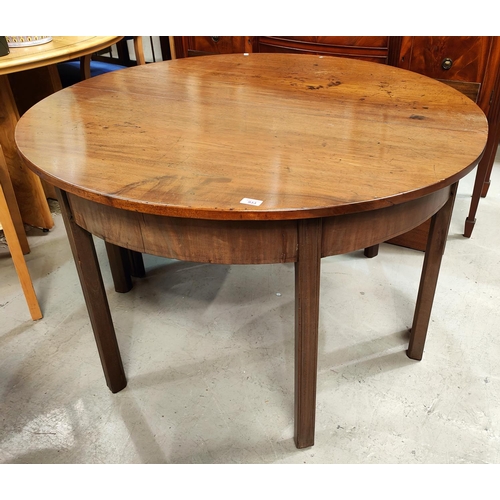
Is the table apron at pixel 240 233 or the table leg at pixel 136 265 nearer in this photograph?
the table apron at pixel 240 233

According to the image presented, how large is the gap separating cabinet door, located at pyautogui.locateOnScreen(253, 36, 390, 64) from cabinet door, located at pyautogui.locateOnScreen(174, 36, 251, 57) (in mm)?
73

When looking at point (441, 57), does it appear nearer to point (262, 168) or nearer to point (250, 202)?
point (262, 168)

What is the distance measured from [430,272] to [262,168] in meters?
0.69

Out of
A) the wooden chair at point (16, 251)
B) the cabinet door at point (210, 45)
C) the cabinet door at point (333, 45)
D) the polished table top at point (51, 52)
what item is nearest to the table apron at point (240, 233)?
the wooden chair at point (16, 251)

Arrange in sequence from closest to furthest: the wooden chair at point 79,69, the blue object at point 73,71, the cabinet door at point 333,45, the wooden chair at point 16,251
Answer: the wooden chair at point 16,251 → the cabinet door at point 333,45 → the wooden chair at point 79,69 → the blue object at point 73,71

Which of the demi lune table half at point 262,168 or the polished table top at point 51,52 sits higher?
the polished table top at point 51,52

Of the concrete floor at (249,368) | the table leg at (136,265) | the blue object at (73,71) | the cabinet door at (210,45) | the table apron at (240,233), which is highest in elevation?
the cabinet door at (210,45)

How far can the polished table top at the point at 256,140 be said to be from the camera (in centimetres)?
103

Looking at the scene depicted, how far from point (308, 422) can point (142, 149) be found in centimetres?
85

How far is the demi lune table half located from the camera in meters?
1.04

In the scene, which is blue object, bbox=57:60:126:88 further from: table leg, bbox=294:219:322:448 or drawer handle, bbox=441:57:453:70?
table leg, bbox=294:219:322:448

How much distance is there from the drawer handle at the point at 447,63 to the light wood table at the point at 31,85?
1.45 metres

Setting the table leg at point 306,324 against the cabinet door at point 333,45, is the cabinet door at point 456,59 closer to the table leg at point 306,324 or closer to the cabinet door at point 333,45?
the cabinet door at point 333,45

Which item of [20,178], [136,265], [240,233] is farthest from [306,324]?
[20,178]
